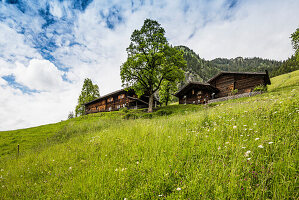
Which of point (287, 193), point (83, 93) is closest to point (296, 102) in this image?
point (287, 193)

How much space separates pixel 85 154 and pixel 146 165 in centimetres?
331

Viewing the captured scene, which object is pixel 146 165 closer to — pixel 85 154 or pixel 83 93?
pixel 85 154

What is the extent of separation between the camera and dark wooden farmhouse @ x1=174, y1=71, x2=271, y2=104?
26.3 metres

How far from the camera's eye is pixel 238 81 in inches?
1111

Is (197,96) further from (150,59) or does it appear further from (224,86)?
(150,59)

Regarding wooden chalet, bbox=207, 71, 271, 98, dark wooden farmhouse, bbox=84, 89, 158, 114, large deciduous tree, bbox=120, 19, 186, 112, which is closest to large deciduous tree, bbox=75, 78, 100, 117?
dark wooden farmhouse, bbox=84, 89, 158, 114

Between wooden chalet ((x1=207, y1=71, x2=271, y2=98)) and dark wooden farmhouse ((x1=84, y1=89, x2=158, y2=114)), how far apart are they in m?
17.5

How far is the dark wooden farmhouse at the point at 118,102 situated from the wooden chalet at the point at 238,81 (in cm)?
1746

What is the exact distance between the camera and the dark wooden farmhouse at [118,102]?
1444 inches

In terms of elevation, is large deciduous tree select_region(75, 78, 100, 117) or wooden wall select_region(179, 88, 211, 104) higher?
large deciduous tree select_region(75, 78, 100, 117)

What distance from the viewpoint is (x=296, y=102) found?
4742 millimetres

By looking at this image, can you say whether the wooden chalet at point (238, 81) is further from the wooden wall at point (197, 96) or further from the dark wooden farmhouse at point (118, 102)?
the dark wooden farmhouse at point (118, 102)

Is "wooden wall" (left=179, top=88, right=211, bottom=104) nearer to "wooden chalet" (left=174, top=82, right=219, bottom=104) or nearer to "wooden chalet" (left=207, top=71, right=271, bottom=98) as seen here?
"wooden chalet" (left=174, top=82, right=219, bottom=104)

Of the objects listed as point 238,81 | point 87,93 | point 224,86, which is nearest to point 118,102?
point 87,93
